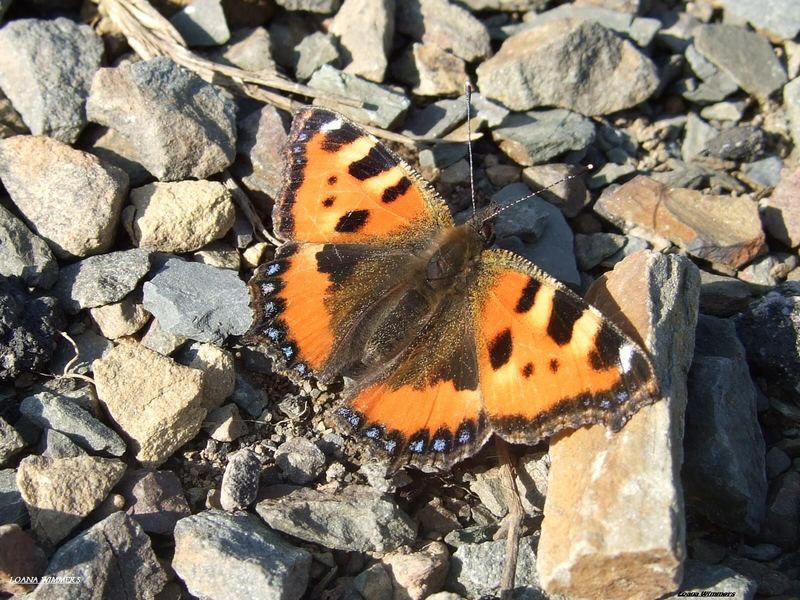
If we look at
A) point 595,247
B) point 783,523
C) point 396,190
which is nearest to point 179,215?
point 396,190

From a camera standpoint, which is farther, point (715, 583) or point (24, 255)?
point (24, 255)

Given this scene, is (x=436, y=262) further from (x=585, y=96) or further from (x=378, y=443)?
(x=585, y=96)

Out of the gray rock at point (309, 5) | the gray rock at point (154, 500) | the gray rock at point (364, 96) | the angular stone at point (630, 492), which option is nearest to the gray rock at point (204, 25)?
the gray rock at point (309, 5)

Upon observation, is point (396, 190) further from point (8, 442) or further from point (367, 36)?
point (8, 442)

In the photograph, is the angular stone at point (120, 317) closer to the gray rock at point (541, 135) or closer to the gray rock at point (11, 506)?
the gray rock at point (11, 506)

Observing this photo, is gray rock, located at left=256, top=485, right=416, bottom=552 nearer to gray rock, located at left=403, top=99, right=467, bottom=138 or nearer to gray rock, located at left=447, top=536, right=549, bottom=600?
gray rock, located at left=447, top=536, right=549, bottom=600

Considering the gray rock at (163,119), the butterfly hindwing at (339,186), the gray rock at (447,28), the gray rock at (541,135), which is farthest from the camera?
the gray rock at (447,28)

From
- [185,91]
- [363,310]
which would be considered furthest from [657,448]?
[185,91]
